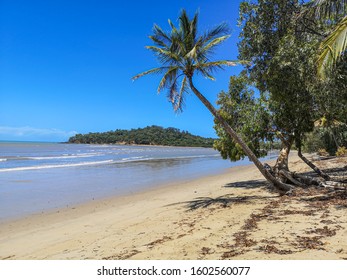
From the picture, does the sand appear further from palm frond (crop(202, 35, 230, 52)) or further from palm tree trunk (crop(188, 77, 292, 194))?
palm frond (crop(202, 35, 230, 52))

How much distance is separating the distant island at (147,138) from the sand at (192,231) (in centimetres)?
12292

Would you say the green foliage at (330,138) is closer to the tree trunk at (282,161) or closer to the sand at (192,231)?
the tree trunk at (282,161)

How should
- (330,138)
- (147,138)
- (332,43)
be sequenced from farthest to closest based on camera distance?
(147,138) < (330,138) < (332,43)

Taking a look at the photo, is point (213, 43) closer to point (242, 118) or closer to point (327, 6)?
point (327, 6)

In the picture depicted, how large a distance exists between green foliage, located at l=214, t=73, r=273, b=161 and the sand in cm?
374

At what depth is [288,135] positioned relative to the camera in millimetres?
13547

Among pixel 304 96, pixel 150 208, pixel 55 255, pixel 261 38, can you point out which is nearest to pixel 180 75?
pixel 261 38

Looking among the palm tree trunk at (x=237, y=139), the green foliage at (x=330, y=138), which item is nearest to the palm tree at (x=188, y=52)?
the palm tree trunk at (x=237, y=139)

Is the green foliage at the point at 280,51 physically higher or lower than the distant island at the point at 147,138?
lower

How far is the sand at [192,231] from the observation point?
5.04 metres

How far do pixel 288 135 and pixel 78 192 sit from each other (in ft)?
32.6

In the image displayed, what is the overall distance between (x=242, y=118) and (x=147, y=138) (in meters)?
129

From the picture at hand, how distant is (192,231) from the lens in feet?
21.9

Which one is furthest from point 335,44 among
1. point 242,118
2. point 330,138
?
point 330,138
